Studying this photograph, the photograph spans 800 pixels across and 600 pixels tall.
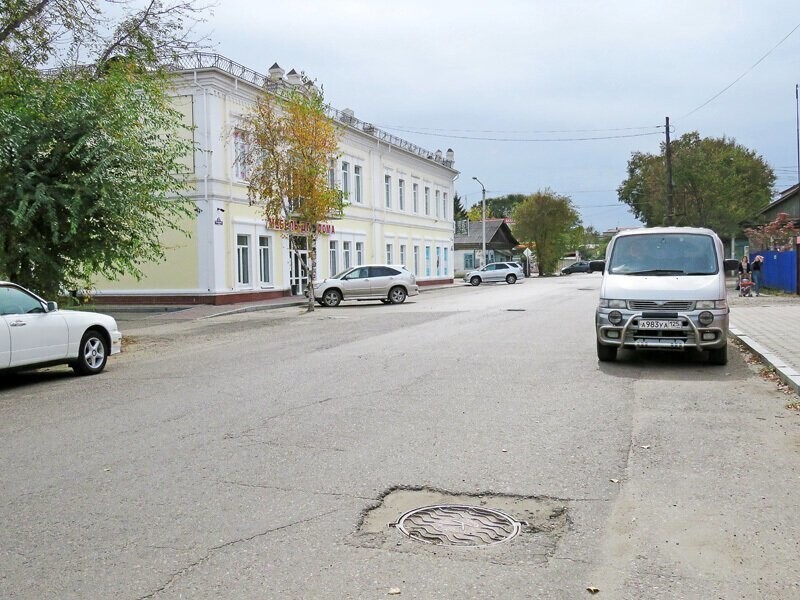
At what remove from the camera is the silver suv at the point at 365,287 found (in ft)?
99.2

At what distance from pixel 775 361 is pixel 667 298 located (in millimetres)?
1699

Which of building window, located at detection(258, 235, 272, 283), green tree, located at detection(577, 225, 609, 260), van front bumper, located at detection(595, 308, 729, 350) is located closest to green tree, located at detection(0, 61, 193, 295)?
van front bumper, located at detection(595, 308, 729, 350)

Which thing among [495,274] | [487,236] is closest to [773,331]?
[495,274]

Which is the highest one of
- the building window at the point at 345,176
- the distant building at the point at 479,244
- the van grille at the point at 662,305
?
the building window at the point at 345,176

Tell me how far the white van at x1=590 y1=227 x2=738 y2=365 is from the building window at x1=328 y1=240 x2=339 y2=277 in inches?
1139

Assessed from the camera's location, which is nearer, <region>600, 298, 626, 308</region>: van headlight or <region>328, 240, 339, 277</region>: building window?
<region>600, 298, 626, 308</region>: van headlight

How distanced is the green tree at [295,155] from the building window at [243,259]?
3955 millimetres

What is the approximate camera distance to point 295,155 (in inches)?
1088


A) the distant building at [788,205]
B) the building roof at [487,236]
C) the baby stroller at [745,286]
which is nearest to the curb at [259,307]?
the baby stroller at [745,286]

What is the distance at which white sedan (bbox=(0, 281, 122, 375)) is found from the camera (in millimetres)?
10602

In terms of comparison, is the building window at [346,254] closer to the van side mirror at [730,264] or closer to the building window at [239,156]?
the building window at [239,156]

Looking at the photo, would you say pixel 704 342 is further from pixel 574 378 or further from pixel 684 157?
pixel 684 157

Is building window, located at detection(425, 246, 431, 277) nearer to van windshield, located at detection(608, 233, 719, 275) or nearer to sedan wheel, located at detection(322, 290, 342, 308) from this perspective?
sedan wheel, located at detection(322, 290, 342, 308)

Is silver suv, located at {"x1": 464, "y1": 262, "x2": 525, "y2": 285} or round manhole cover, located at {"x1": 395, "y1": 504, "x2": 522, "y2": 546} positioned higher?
silver suv, located at {"x1": 464, "y1": 262, "x2": 525, "y2": 285}
